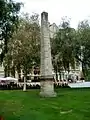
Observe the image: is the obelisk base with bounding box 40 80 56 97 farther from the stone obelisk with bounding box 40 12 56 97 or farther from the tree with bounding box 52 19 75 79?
the tree with bounding box 52 19 75 79

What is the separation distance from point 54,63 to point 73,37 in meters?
5.13

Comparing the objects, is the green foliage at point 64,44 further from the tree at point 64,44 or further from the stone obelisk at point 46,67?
the stone obelisk at point 46,67

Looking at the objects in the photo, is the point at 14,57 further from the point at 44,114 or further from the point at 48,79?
the point at 44,114

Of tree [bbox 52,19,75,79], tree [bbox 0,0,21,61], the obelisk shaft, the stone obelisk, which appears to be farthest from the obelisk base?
tree [bbox 52,19,75,79]

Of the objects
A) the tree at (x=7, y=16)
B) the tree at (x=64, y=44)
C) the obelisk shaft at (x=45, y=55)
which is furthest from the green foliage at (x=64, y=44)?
the tree at (x=7, y=16)

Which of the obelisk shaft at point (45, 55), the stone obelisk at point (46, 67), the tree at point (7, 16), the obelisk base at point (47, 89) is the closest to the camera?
the tree at point (7, 16)

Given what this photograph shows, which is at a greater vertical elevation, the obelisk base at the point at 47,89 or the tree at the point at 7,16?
the tree at the point at 7,16

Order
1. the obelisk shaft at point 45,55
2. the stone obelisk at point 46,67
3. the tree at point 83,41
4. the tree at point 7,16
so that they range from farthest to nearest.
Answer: the tree at point 83,41 < the obelisk shaft at point 45,55 < the stone obelisk at point 46,67 < the tree at point 7,16

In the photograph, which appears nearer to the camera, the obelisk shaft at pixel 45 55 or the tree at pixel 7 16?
the tree at pixel 7 16

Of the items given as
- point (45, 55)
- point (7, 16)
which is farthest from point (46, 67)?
point (7, 16)

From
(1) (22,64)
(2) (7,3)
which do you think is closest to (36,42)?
(1) (22,64)

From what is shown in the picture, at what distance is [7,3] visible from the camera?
44.7 ft

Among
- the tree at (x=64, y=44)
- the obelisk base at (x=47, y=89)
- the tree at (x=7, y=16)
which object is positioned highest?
the tree at (x=64, y=44)

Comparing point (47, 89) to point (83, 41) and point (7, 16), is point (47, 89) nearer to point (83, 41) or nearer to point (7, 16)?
point (7, 16)
